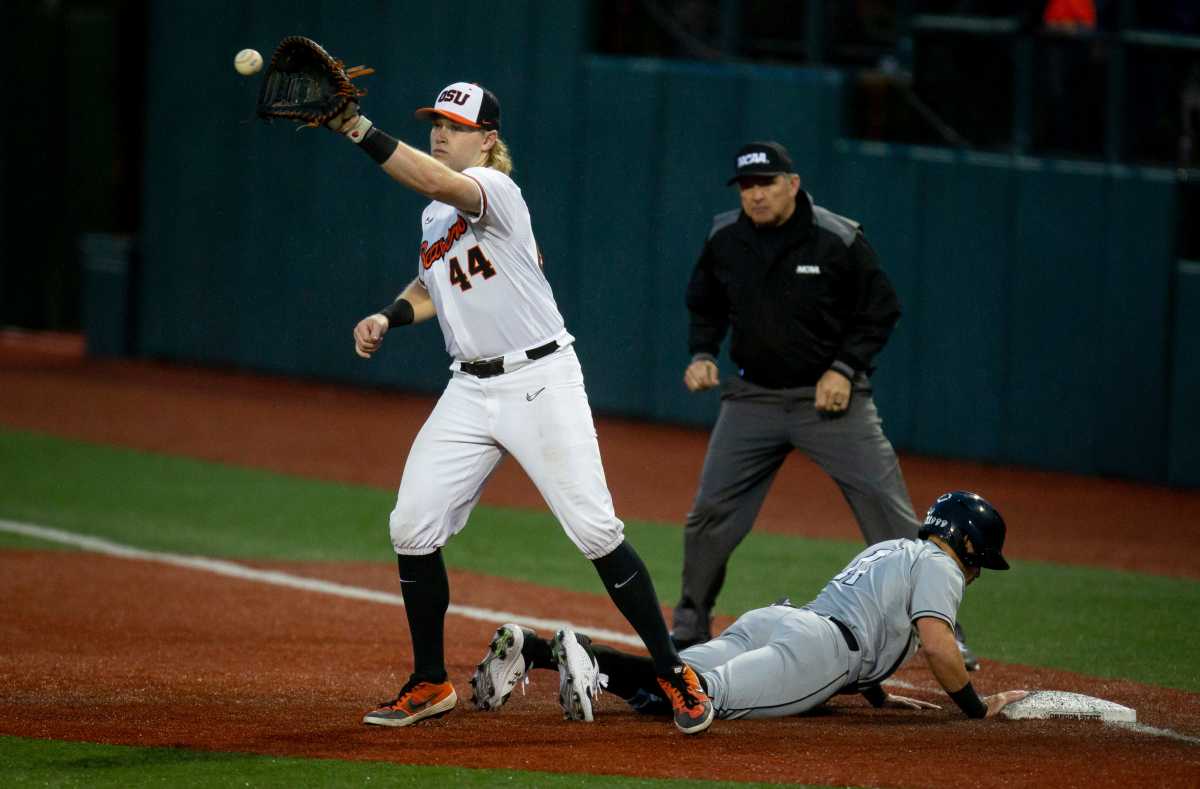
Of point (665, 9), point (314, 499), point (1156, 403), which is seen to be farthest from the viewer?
point (665, 9)

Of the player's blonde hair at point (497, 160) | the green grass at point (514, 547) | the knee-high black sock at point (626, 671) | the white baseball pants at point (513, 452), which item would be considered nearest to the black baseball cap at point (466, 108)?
the player's blonde hair at point (497, 160)

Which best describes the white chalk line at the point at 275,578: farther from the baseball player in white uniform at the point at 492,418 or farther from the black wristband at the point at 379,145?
the black wristband at the point at 379,145

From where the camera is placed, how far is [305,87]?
5.40m

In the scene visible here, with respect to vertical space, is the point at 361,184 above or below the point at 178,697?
above

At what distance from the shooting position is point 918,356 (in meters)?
14.3

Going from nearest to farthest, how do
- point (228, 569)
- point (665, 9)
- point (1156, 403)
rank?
point (228, 569) < point (1156, 403) < point (665, 9)

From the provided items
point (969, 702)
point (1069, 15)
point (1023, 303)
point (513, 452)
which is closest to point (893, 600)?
point (969, 702)

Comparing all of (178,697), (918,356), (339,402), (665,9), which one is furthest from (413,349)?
(178,697)

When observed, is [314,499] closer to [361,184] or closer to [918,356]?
[918,356]

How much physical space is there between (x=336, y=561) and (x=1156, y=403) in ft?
20.9

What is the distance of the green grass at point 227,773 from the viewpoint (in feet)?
16.7

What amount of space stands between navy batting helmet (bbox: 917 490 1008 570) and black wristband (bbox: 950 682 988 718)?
42 cm

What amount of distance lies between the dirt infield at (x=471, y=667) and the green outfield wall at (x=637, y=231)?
0.75 m

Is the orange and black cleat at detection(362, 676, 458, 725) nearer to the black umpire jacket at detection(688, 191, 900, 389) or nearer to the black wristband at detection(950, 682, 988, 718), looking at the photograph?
the black wristband at detection(950, 682, 988, 718)
